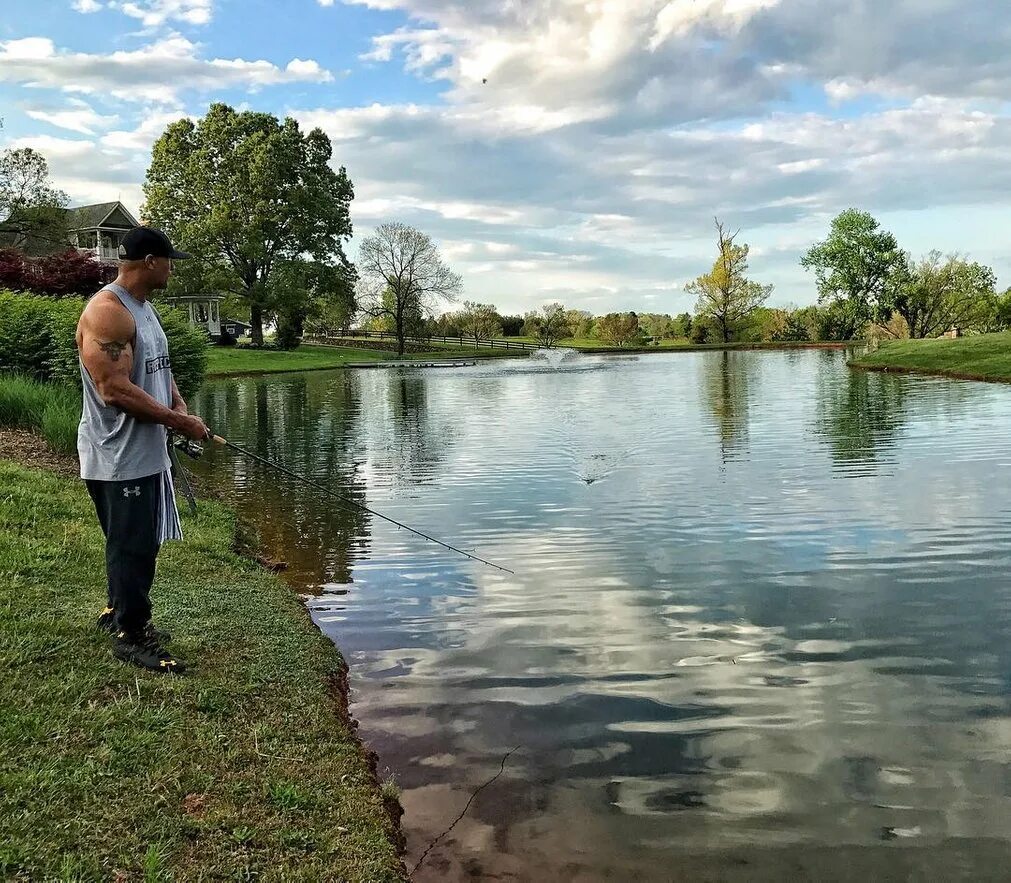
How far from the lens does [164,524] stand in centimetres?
492

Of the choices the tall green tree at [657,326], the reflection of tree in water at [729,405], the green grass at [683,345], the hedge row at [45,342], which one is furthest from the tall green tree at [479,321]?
the hedge row at [45,342]

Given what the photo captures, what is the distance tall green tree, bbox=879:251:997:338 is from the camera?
222ft

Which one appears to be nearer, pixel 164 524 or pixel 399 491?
pixel 164 524

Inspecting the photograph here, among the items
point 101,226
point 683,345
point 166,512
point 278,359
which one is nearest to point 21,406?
point 166,512

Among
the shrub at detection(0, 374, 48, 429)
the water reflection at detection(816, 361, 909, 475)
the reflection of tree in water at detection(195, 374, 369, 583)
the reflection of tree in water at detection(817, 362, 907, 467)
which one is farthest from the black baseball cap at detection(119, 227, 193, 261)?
the reflection of tree in water at detection(817, 362, 907, 467)

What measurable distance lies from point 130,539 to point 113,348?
3.48ft

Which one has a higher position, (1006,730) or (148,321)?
(148,321)

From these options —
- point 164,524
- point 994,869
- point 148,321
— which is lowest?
point 994,869

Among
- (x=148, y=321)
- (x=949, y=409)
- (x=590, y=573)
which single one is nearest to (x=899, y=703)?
(x=590, y=573)

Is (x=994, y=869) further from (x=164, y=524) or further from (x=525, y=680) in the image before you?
(x=164, y=524)

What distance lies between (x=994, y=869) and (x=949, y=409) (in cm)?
1913

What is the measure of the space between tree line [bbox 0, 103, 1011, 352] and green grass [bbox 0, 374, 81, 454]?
30.0 m

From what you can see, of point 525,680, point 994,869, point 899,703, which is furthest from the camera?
point 525,680

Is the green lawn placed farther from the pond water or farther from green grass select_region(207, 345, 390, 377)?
the pond water
